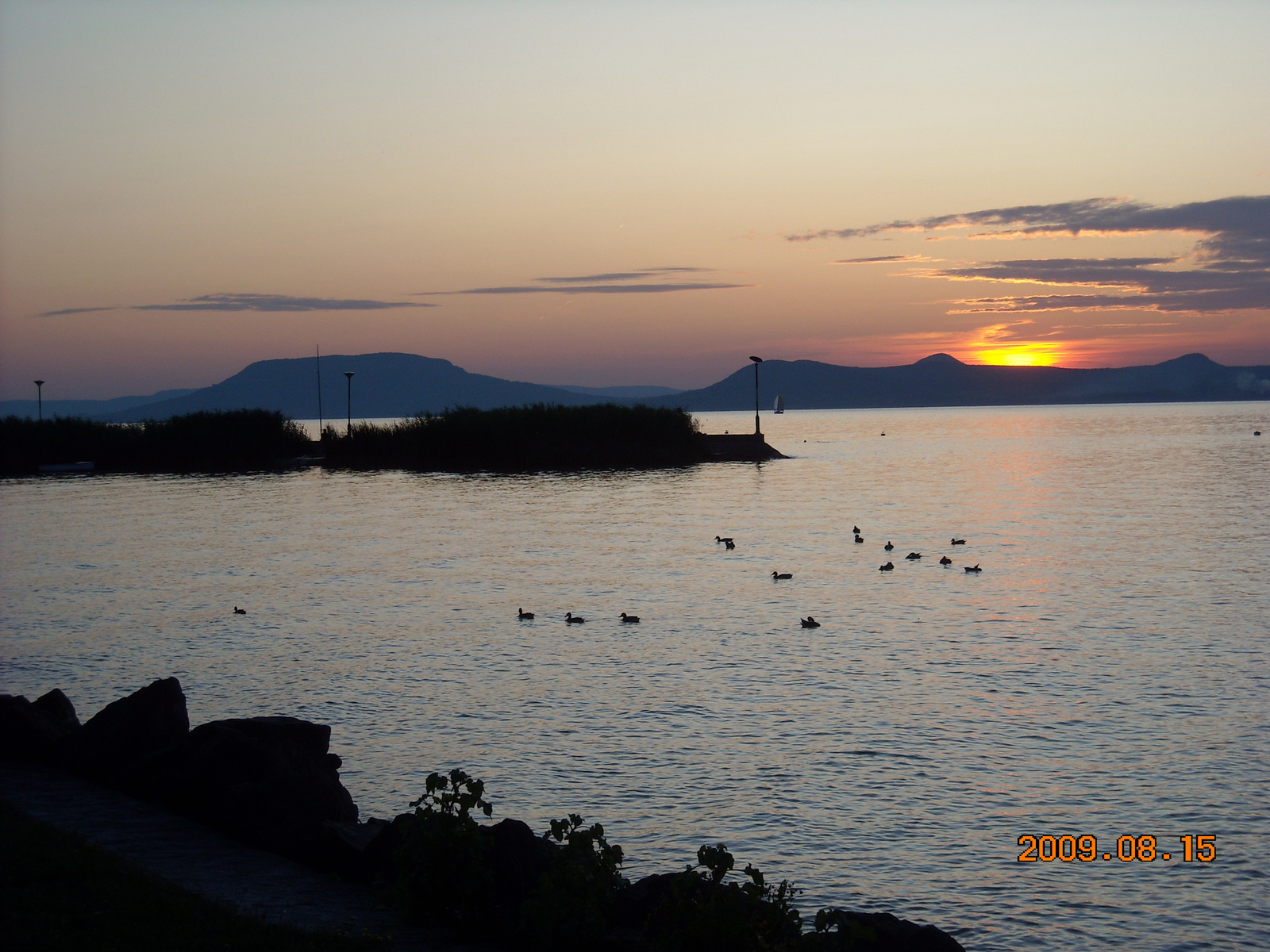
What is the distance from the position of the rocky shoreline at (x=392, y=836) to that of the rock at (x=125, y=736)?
18mm

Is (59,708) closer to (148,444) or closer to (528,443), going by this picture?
(528,443)

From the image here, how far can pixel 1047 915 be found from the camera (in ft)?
36.3

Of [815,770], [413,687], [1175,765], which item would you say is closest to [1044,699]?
[1175,765]

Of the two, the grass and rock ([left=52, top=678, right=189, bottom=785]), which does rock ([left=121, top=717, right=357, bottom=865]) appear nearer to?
rock ([left=52, top=678, right=189, bottom=785])

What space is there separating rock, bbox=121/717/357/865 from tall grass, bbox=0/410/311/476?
292 ft

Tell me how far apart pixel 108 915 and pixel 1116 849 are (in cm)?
1105

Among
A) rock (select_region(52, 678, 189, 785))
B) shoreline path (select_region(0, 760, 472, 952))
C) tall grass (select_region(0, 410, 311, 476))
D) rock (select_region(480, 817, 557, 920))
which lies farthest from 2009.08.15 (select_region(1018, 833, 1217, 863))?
tall grass (select_region(0, 410, 311, 476))

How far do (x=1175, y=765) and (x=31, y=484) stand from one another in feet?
276

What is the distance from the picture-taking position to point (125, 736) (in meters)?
13.9

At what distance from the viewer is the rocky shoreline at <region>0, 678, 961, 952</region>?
8602mm

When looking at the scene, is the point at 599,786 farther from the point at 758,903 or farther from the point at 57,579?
the point at 57,579

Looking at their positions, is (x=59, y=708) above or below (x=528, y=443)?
below

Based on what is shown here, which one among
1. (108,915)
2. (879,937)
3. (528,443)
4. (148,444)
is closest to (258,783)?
(108,915)

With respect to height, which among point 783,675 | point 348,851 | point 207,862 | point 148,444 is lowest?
point 783,675
